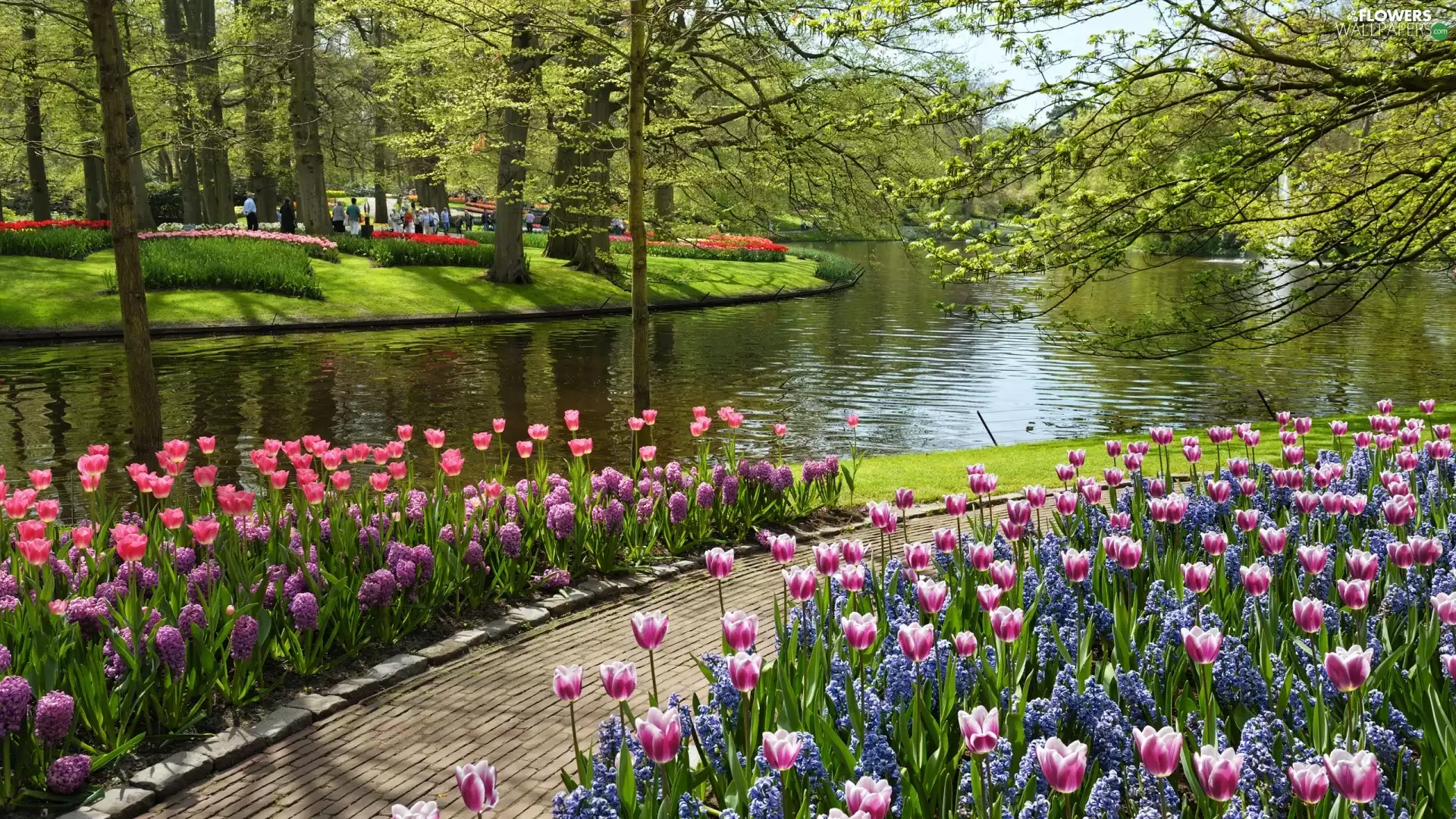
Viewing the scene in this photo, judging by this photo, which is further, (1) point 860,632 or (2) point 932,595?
(2) point 932,595

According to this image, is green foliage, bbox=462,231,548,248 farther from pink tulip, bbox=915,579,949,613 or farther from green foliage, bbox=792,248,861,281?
pink tulip, bbox=915,579,949,613

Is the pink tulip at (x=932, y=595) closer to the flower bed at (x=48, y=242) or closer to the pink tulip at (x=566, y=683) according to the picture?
the pink tulip at (x=566, y=683)

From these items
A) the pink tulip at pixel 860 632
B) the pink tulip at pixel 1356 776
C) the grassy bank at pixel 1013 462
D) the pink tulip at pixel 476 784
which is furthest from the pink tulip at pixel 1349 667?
the grassy bank at pixel 1013 462

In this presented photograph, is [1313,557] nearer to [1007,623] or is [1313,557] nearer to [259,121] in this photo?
[1007,623]

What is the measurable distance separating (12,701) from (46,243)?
2478cm

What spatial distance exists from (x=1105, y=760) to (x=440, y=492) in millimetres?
4477

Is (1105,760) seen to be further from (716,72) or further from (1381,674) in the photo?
(716,72)

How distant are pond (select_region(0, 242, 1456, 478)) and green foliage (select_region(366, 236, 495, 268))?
570 centimetres

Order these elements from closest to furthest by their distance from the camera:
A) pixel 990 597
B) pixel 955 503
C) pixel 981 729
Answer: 1. pixel 981 729
2. pixel 990 597
3. pixel 955 503

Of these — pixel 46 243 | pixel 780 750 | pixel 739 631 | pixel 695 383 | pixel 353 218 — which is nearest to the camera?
pixel 780 750

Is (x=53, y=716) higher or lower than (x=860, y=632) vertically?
lower

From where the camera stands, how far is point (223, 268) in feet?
80.4

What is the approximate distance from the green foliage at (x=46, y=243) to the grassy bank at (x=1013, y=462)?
20.6 m

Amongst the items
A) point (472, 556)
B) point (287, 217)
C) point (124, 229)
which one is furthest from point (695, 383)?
point (287, 217)
